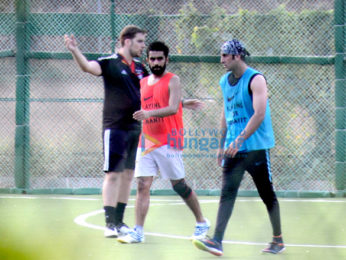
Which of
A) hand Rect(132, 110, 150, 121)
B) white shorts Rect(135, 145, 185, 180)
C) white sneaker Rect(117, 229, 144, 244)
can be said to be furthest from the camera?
white shorts Rect(135, 145, 185, 180)

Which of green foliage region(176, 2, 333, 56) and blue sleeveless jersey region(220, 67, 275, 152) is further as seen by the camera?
green foliage region(176, 2, 333, 56)

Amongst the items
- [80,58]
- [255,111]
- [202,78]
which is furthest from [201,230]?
[202,78]

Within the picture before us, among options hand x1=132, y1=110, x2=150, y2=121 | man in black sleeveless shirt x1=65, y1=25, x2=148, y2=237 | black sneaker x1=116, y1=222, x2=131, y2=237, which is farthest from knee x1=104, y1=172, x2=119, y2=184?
hand x1=132, y1=110, x2=150, y2=121

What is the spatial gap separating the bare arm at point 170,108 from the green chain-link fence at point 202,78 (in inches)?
136

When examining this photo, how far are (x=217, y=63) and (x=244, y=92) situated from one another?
13.6 ft

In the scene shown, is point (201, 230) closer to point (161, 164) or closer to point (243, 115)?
point (161, 164)

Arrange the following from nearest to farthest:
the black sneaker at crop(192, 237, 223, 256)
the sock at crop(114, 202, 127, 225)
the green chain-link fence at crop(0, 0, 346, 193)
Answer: the black sneaker at crop(192, 237, 223, 256) < the sock at crop(114, 202, 127, 225) < the green chain-link fence at crop(0, 0, 346, 193)

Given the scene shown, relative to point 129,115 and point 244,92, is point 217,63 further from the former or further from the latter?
point 244,92

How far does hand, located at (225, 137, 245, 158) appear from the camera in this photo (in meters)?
4.35

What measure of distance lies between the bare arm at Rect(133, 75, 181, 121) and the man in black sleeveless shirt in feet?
1.23

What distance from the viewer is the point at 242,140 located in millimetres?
4375

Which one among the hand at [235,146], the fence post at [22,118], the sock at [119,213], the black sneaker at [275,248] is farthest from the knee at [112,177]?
the fence post at [22,118]

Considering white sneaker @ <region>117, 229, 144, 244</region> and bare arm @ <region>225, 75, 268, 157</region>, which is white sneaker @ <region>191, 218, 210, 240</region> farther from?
bare arm @ <region>225, 75, 268, 157</region>

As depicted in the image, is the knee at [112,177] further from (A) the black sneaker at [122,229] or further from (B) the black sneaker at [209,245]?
(B) the black sneaker at [209,245]
